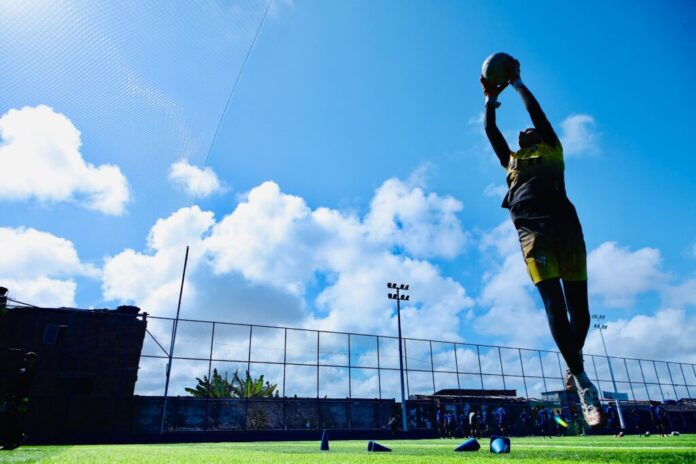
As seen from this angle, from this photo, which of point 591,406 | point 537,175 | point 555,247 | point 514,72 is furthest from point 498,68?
point 591,406

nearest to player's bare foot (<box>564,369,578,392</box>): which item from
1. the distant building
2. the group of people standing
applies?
the group of people standing

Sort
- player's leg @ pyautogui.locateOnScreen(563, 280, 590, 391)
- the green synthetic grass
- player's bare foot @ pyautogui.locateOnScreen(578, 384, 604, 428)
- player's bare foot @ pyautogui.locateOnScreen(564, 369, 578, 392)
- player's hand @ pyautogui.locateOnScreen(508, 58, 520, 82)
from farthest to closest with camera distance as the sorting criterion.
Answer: the green synthetic grass < player's hand @ pyautogui.locateOnScreen(508, 58, 520, 82) < player's bare foot @ pyautogui.locateOnScreen(564, 369, 578, 392) < player's leg @ pyautogui.locateOnScreen(563, 280, 590, 391) < player's bare foot @ pyautogui.locateOnScreen(578, 384, 604, 428)

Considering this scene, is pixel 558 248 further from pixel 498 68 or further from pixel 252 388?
pixel 252 388

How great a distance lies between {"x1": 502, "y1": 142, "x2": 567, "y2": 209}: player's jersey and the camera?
2566mm

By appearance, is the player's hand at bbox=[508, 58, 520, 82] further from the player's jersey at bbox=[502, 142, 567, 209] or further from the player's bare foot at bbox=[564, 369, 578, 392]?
the player's bare foot at bbox=[564, 369, 578, 392]

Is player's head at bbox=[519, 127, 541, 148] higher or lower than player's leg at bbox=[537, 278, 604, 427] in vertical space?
higher

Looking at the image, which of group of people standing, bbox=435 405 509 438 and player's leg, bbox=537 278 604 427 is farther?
group of people standing, bbox=435 405 509 438

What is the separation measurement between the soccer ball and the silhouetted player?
406 millimetres

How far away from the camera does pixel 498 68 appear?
3.06 metres

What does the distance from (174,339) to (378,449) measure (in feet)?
67.7

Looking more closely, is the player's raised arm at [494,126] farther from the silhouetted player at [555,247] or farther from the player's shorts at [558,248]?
the player's shorts at [558,248]

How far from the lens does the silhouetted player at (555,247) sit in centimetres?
246

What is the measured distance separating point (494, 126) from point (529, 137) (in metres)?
0.29

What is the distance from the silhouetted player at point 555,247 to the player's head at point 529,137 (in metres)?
0.05
